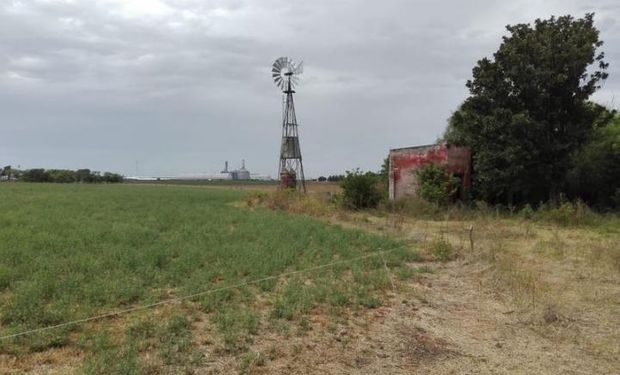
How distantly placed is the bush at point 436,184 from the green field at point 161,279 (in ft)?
32.6

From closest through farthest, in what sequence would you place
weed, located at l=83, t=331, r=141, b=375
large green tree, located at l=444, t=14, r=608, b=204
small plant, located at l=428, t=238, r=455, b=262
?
weed, located at l=83, t=331, r=141, b=375, small plant, located at l=428, t=238, r=455, b=262, large green tree, located at l=444, t=14, r=608, b=204

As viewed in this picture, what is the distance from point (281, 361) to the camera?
17.7ft

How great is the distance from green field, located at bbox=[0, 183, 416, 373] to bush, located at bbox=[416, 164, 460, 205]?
995cm

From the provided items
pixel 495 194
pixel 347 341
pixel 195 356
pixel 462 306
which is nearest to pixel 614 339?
pixel 462 306

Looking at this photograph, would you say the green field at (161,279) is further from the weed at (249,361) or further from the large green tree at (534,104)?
the large green tree at (534,104)

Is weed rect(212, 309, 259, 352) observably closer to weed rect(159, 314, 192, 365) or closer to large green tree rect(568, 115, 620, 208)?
weed rect(159, 314, 192, 365)

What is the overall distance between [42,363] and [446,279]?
267 inches

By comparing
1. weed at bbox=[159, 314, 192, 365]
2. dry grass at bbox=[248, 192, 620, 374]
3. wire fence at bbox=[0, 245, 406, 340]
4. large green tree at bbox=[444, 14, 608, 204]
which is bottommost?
dry grass at bbox=[248, 192, 620, 374]

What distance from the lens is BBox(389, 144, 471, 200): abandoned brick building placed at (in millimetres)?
24766

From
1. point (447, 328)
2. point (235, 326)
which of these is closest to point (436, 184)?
point (447, 328)

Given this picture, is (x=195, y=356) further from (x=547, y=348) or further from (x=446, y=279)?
(x=446, y=279)

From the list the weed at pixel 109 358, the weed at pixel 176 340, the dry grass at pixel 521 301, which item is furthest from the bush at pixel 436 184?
the weed at pixel 109 358

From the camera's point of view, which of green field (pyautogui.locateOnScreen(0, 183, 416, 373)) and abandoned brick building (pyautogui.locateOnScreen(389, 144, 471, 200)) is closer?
green field (pyautogui.locateOnScreen(0, 183, 416, 373))

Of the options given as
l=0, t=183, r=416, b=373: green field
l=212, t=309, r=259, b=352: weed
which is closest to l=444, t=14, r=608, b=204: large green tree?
l=0, t=183, r=416, b=373: green field
